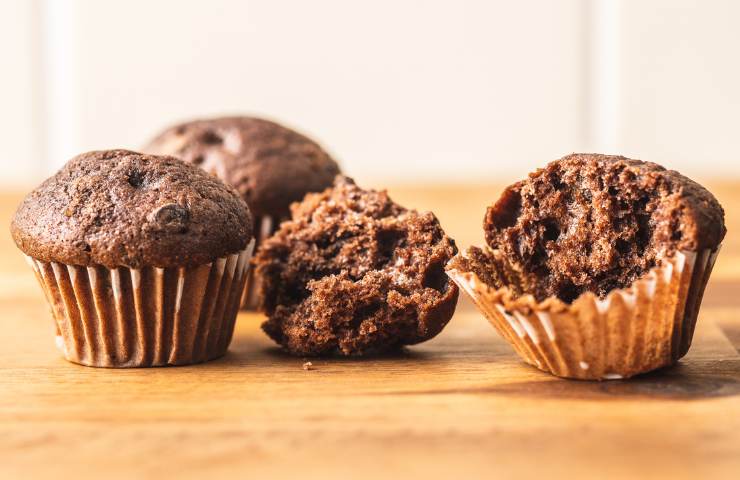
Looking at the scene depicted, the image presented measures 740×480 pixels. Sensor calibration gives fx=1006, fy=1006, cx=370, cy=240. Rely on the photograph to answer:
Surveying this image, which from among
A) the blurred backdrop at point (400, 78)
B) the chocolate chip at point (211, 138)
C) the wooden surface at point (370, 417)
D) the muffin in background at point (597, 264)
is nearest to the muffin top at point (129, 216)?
the wooden surface at point (370, 417)

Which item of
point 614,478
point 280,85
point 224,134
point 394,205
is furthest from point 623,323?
point 280,85

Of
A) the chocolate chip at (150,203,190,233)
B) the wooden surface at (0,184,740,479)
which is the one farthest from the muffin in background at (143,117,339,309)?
the chocolate chip at (150,203,190,233)

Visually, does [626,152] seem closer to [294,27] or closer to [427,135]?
[427,135]

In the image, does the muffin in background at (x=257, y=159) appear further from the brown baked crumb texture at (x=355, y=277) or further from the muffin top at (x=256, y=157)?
the brown baked crumb texture at (x=355, y=277)

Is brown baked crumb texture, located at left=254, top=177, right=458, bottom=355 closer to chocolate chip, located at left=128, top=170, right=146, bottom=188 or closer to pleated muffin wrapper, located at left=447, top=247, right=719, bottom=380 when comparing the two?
pleated muffin wrapper, located at left=447, top=247, right=719, bottom=380

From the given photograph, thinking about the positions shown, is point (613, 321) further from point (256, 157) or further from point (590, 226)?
point (256, 157)
